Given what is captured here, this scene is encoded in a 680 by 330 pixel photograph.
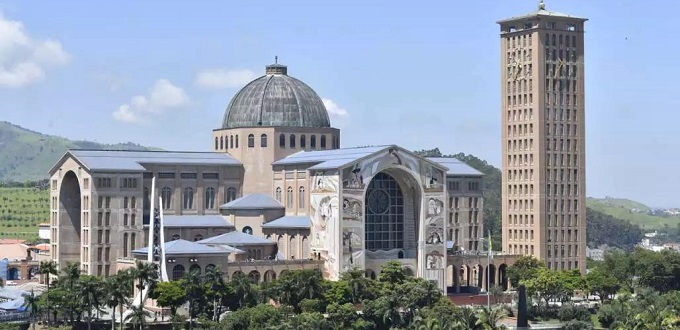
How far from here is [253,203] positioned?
412ft

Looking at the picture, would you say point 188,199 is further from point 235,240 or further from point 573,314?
point 573,314

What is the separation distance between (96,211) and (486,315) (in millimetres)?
42888

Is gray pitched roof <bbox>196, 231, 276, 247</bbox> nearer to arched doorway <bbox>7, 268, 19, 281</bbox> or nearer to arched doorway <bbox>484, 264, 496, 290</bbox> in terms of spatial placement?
arched doorway <bbox>484, 264, 496, 290</bbox>

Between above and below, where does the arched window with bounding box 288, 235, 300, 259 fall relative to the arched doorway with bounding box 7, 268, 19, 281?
above

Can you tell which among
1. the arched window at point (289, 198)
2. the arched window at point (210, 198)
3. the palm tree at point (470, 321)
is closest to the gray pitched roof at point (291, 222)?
the arched window at point (289, 198)

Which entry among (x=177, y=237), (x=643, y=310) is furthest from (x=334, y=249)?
(x=643, y=310)

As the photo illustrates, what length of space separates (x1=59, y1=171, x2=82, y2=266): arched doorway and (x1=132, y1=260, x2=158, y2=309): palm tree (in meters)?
19.3

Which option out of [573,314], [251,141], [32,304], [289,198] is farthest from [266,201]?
[573,314]

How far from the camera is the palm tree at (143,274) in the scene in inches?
4058

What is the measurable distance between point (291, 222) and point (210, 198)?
9350 millimetres

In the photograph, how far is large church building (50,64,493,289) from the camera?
117375 mm

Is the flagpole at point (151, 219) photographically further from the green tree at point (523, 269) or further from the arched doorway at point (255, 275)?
the green tree at point (523, 269)

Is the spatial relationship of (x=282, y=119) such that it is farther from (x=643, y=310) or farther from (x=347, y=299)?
(x=643, y=310)

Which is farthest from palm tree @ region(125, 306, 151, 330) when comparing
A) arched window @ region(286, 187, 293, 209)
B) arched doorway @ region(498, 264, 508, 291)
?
arched doorway @ region(498, 264, 508, 291)
